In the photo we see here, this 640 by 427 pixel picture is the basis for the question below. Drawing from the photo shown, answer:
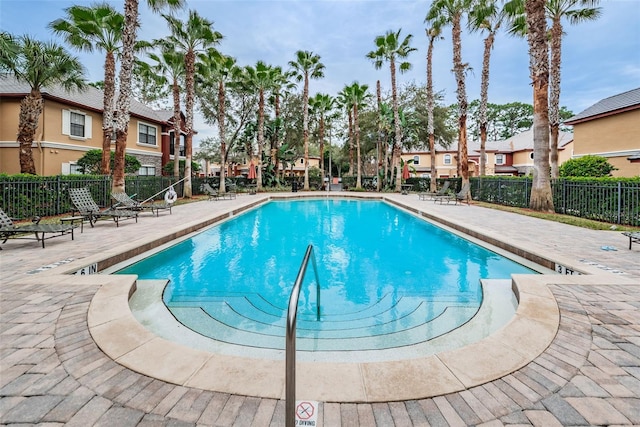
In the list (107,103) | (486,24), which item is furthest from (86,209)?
(486,24)

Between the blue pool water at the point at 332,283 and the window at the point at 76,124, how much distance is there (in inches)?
569

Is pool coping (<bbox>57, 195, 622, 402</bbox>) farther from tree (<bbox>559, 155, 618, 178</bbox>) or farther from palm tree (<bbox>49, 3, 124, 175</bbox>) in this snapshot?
palm tree (<bbox>49, 3, 124, 175</bbox>)

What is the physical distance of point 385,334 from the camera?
3611 mm

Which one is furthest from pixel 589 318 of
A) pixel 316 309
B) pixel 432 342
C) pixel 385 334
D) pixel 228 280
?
pixel 228 280

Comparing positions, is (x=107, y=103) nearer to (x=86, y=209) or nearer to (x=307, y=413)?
(x=86, y=209)

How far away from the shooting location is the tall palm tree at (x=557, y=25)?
49.8 ft

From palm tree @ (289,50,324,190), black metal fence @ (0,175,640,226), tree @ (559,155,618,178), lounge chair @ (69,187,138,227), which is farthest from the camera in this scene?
palm tree @ (289,50,324,190)

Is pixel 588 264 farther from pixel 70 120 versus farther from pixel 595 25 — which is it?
pixel 70 120

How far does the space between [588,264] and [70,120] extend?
23634mm

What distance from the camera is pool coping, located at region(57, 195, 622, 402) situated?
2.13 metres

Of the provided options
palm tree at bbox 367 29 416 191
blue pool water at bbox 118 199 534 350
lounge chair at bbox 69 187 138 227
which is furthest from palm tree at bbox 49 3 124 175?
palm tree at bbox 367 29 416 191

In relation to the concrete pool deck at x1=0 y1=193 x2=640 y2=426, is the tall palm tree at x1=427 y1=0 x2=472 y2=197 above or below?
above

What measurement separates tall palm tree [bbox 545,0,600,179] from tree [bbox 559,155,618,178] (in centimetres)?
96

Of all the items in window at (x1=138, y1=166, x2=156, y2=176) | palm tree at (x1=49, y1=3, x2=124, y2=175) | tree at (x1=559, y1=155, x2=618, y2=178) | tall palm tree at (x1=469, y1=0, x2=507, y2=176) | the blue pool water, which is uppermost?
tall palm tree at (x1=469, y1=0, x2=507, y2=176)
